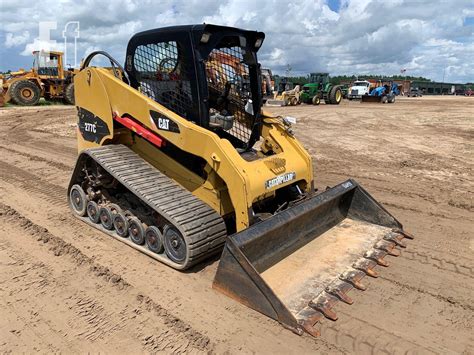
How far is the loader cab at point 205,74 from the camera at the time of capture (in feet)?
12.8

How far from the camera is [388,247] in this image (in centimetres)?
414

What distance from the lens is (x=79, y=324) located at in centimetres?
303

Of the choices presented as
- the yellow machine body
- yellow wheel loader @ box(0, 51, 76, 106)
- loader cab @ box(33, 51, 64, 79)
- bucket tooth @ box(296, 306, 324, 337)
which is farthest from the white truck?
bucket tooth @ box(296, 306, 324, 337)

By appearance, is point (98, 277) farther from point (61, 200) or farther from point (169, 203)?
point (61, 200)

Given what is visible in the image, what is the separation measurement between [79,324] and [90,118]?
2.70 meters

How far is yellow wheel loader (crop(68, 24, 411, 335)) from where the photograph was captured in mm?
3447

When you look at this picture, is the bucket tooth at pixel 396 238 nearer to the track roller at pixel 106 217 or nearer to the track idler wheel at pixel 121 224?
the track idler wheel at pixel 121 224

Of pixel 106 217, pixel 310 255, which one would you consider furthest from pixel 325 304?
pixel 106 217

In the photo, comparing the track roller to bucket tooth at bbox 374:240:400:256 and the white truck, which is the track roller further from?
the white truck

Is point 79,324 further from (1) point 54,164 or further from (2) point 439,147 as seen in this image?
(2) point 439,147

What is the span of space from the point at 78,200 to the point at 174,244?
185cm

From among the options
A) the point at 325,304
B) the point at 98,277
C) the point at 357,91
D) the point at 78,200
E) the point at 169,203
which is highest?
the point at 357,91

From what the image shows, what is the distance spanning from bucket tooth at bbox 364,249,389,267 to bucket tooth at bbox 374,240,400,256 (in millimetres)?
59

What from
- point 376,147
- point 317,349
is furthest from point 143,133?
point 376,147
